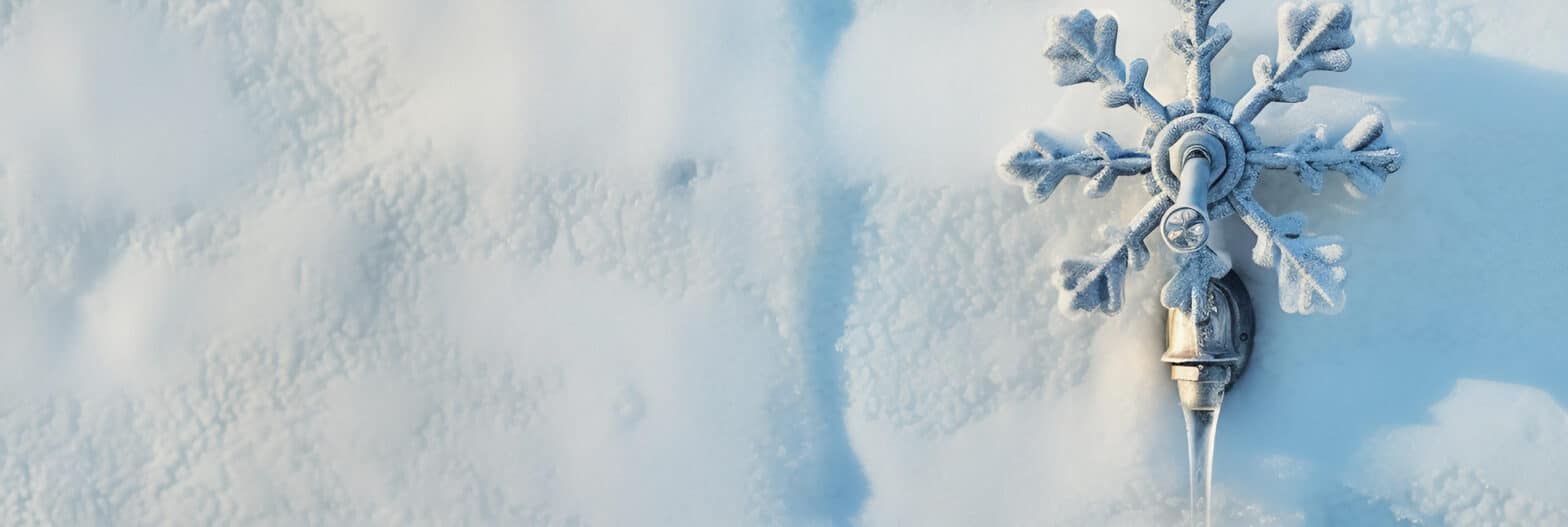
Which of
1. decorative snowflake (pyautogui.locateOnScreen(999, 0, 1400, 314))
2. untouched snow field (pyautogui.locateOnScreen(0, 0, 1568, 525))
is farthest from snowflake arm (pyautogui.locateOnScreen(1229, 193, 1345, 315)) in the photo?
untouched snow field (pyautogui.locateOnScreen(0, 0, 1568, 525))

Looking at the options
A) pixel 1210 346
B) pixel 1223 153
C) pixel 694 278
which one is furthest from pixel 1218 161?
pixel 694 278

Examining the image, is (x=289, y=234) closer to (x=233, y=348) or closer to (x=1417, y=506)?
(x=233, y=348)

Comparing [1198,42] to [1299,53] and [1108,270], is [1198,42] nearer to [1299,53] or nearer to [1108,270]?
[1299,53]

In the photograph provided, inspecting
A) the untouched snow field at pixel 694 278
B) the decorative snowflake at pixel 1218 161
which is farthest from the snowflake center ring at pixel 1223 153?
the untouched snow field at pixel 694 278

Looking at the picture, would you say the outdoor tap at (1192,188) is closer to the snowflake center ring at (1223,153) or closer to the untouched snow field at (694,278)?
the snowflake center ring at (1223,153)

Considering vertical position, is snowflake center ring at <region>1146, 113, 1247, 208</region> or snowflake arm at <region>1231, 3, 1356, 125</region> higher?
snowflake arm at <region>1231, 3, 1356, 125</region>

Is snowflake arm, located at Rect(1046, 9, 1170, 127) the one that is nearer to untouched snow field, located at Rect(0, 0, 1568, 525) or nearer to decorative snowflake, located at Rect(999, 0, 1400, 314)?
decorative snowflake, located at Rect(999, 0, 1400, 314)
